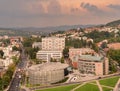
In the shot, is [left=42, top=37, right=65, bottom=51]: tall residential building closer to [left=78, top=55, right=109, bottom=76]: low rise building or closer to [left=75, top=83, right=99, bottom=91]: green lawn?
[left=78, top=55, right=109, bottom=76]: low rise building

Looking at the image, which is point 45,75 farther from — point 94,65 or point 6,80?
point 94,65

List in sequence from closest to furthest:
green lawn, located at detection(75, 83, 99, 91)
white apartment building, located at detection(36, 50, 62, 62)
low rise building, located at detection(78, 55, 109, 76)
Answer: green lawn, located at detection(75, 83, 99, 91) → low rise building, located at detection(78, 55, 109, 76) → white apartment building, located at detection(36, 50, 62, 62)

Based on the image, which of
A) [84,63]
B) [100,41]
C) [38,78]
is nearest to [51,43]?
[100,41]

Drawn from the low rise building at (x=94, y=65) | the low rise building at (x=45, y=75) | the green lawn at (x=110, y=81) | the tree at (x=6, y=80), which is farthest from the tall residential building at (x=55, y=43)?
the green lawn at (x=110, y=81)

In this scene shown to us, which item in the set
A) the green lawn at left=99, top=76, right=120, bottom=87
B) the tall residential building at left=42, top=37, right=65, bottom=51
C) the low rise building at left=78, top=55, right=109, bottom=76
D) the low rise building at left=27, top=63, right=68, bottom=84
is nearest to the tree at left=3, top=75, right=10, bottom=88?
the low rise building at left=27, top=63, right=68, bottom=84

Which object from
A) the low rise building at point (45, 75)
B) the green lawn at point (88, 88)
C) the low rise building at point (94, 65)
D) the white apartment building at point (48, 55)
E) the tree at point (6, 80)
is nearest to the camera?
the green lawn at point (88, 88)

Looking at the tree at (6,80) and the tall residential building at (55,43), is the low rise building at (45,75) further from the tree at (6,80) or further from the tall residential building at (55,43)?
the tall residential building at (55,43)

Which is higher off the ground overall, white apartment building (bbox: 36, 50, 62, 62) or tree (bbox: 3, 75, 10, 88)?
white apartment building (bbox: 36, 50, 62, 62)

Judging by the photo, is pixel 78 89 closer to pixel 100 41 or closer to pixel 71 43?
pixel 71 43
